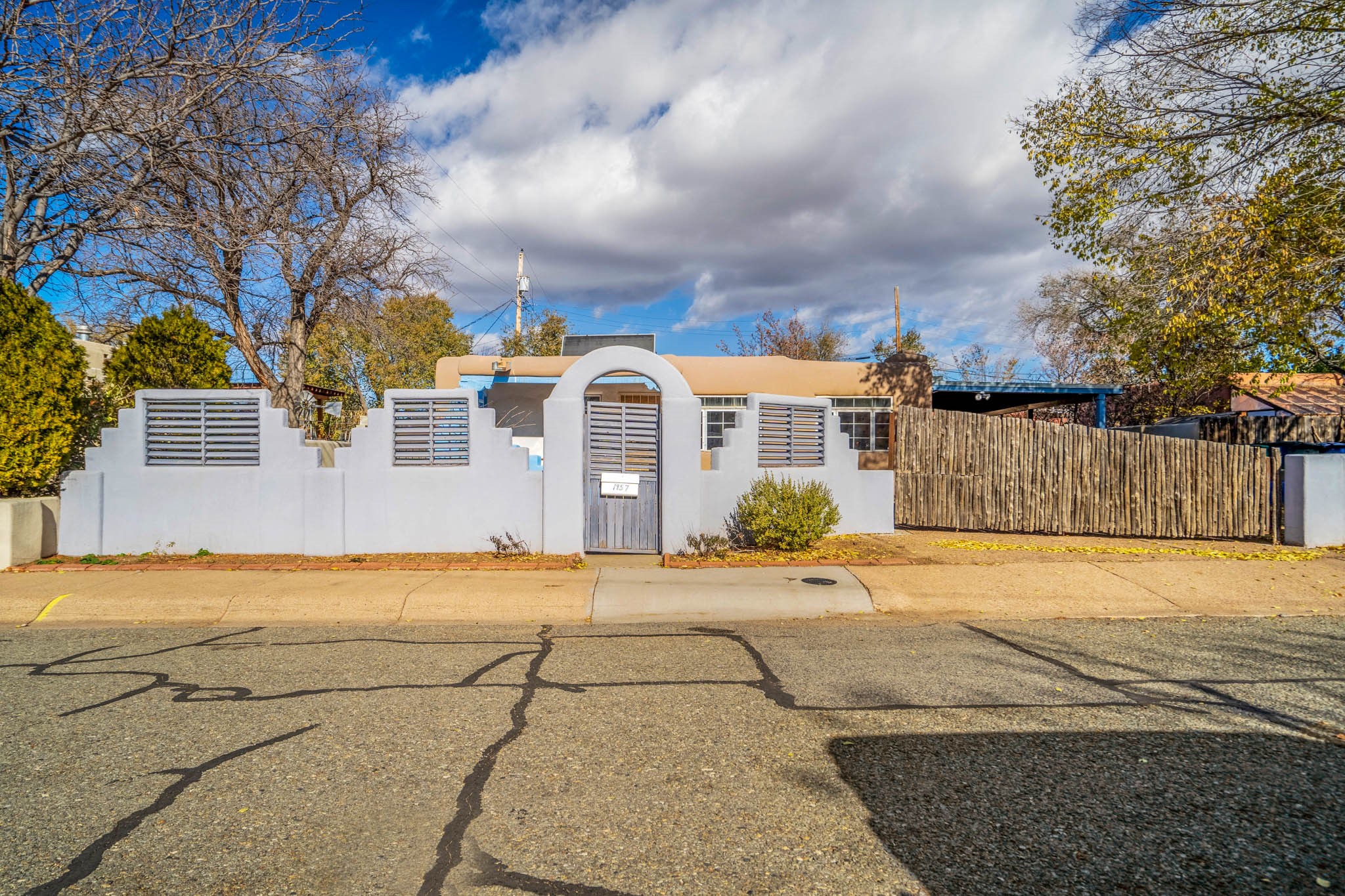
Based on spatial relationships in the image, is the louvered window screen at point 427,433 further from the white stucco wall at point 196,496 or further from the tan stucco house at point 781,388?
the tan stucco house at point 781,388

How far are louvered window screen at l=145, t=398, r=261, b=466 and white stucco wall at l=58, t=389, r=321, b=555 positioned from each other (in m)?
0.08

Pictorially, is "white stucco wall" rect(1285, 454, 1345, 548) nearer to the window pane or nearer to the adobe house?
the adobe house

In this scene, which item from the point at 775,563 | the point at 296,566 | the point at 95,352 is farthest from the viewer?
the point at 95,352

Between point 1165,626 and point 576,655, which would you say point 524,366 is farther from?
point 1165,626

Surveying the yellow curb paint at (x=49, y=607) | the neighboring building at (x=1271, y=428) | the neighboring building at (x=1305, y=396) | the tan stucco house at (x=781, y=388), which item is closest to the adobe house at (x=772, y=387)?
the tan stucco house at (x=781, y=388)

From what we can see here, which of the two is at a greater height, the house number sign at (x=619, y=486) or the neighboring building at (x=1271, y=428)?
the neighboring building at (x=1271, y=428)

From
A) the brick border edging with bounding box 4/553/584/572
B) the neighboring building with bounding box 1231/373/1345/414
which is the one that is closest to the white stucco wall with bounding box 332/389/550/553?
the brick border edging with bounding box 4/553/584/572

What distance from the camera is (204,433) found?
394 inches

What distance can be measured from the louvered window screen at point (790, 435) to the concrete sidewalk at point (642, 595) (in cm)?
262

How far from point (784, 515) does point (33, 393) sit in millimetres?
10083

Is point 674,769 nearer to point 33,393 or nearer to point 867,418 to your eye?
point 33,393

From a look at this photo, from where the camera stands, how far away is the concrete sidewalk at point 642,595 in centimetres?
770

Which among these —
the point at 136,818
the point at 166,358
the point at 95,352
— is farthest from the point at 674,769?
the point at 95,352

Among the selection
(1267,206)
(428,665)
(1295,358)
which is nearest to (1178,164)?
(1267,206)
